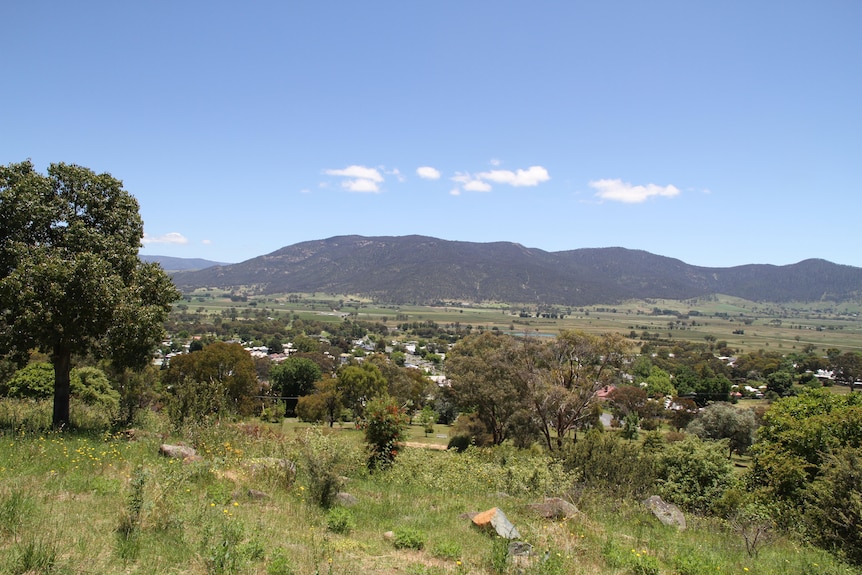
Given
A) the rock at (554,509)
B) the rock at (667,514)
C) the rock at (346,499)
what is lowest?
the rock at (667,514)

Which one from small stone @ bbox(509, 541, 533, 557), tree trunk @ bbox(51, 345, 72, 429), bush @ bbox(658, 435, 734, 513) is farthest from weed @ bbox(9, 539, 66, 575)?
bush @ bbox(658, 435, 734, 513)

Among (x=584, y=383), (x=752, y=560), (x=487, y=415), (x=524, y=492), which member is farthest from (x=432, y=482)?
(x=487, y=415)

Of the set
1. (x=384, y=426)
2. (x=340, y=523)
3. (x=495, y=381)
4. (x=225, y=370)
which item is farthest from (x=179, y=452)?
(x=225, y=370)

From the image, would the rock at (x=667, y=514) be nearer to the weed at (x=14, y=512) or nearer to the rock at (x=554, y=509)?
the rock at (x=554, y=509)

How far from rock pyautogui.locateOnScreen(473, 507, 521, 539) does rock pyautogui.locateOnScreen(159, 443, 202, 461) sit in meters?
4.83

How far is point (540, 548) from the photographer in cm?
593

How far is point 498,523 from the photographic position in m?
6.86

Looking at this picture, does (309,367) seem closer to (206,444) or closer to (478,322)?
(206,444)

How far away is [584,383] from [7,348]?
22.8m

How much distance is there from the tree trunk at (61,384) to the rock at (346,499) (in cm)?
696

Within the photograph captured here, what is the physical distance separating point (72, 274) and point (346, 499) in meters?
7.05

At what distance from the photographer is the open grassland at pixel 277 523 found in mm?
4820

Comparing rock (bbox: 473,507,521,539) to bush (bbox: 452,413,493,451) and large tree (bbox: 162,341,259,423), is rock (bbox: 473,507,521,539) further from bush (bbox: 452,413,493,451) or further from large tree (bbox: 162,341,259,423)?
large tree (bbox: 162,341,259,423)

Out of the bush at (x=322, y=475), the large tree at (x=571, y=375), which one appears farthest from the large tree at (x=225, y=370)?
the bush at (x=322, y=475)
